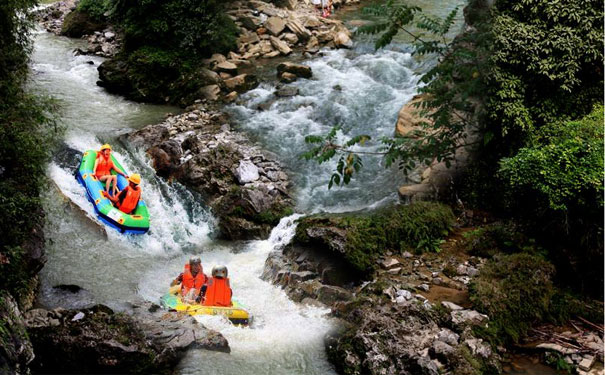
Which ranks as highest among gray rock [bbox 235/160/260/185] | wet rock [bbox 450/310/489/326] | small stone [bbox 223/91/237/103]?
small stone [bbox 223/91/237/103]

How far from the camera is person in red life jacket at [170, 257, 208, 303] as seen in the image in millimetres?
7980

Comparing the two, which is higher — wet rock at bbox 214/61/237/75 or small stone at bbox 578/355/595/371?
Result: wet rock at bbox 214/61/237/75

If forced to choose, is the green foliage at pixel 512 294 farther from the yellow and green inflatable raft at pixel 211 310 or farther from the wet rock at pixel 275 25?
the wet rock at pixel 275 25

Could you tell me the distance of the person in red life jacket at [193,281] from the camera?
26.2ft

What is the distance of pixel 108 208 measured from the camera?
971cm

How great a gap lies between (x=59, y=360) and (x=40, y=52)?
13338 mm

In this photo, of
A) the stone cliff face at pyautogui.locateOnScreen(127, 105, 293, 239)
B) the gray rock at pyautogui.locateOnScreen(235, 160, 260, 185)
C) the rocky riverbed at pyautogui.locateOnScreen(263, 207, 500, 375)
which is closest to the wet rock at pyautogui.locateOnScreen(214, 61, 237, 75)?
the stone cliff face at pyautogui.locateOnScreen(127, 105, 293, 239)

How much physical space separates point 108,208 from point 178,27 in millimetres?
7143

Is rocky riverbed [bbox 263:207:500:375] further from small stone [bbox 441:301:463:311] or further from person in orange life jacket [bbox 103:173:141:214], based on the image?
person in orange life jacket [bbox 103:173:141:214]

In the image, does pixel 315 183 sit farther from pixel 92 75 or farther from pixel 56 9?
pixel 56 9

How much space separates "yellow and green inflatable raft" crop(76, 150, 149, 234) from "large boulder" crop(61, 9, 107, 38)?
9.77 metres

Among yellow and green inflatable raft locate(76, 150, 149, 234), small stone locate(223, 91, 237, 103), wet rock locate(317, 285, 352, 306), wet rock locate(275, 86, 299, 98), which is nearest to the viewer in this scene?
wet rock locate(317, 285, 352, 306)

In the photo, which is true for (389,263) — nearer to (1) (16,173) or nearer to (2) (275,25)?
(1) (16,173)

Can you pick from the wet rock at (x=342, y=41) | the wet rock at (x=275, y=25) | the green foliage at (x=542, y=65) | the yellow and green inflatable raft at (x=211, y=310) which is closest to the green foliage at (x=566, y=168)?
the green foliage at (x=542, y=65)
